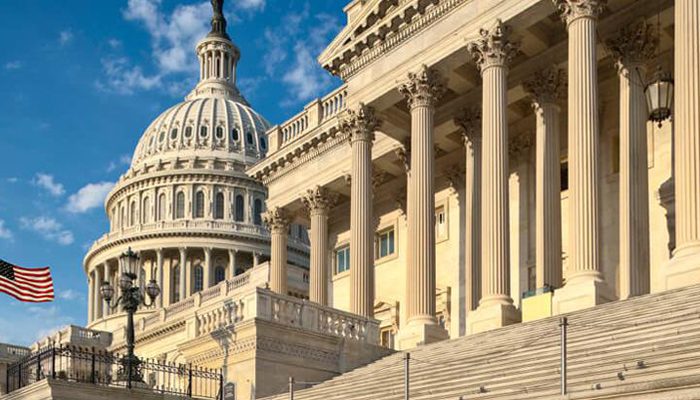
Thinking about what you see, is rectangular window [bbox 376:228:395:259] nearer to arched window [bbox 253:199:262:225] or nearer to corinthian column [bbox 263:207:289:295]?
corinthian column [bbox 263:207:289:295]

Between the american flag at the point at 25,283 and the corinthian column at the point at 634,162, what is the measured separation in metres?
19.6

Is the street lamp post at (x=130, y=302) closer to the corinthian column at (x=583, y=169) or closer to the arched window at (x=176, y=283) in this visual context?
the corinthian column at (x=583, y=169)

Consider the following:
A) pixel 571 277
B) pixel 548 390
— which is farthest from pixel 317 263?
pixel 548 390

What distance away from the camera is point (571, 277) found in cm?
3117

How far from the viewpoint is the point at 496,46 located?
116 feet

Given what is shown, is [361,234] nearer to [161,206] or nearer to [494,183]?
[494,183]

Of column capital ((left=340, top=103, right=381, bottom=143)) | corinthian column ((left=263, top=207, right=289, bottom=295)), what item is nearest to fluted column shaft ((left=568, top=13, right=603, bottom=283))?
column capital ((left=340, top=103, right=381, bottom=143))

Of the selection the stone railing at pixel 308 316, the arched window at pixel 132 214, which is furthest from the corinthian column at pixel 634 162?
the arched window at pixel 132 214

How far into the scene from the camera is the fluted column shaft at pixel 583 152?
3105 cm

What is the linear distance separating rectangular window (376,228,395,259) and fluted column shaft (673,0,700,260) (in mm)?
22723

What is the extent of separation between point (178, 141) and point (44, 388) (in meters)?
108

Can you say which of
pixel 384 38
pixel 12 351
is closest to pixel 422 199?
pixel 384 38

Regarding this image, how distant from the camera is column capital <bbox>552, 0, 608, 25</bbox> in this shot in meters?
32.7

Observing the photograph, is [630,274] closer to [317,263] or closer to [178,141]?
[317,263]
